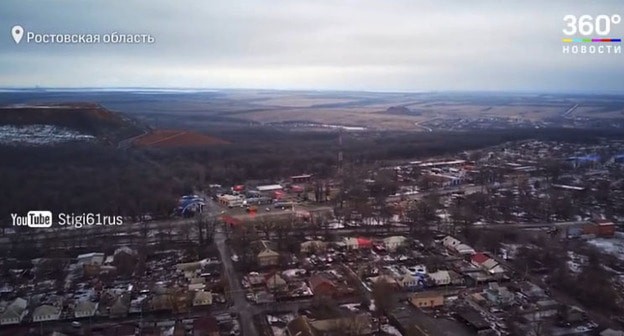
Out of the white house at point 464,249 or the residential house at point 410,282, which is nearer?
the residential house at point 410,282

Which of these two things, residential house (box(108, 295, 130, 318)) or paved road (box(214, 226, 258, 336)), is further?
residential house (box(108, 295, 130, 318))

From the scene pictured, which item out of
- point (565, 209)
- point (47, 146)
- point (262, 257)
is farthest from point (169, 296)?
point (565, 209)

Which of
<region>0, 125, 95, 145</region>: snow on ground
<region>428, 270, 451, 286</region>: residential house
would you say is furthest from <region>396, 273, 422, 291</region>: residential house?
<region>0, 125, 95, 145</region>: snow on ground

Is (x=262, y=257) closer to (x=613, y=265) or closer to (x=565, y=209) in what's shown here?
(x=613, y=265)

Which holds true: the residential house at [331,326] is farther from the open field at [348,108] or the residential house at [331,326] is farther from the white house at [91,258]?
the open field at [348,108]

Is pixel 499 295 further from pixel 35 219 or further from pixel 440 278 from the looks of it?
pixel 35 219

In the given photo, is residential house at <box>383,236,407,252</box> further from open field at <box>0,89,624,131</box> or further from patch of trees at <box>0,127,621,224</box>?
open field at <box>0,89,624,131</box>

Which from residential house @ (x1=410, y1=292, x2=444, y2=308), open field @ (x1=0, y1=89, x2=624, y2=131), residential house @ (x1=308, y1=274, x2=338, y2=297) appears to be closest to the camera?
residential house @ (x1=410, y1=292, x2=444, y2=308)

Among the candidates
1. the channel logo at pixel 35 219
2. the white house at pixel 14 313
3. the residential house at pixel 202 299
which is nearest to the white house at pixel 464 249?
the residential house at pixel 202 299
